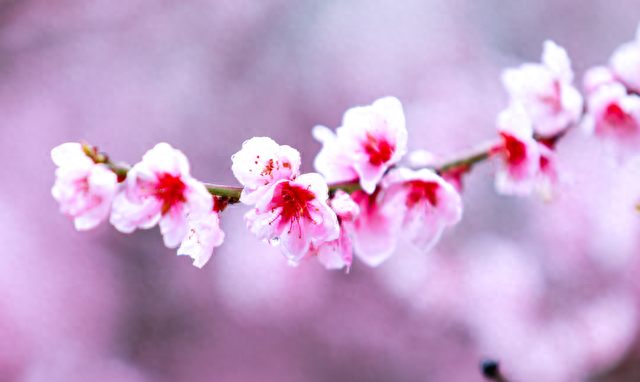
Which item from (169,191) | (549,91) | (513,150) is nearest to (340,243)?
(169,191)

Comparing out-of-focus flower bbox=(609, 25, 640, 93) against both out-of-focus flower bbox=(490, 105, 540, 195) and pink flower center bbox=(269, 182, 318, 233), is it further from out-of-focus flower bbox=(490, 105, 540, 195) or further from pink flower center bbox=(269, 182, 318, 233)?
pink flower center bbox=(269, 182, 318, 233)

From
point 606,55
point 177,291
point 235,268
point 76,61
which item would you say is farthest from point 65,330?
point 606,55

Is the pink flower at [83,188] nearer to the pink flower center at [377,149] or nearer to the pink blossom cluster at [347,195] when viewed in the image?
the pink blossom cluster at [347,195]

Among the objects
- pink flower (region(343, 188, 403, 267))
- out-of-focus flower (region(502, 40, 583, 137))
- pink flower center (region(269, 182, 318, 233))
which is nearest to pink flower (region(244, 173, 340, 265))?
pink flower center (region(269, 182, 318, 233))

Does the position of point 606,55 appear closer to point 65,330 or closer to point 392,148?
point 392,148

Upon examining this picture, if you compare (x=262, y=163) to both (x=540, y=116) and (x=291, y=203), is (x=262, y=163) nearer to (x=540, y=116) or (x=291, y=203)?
(x=291, y=203)
